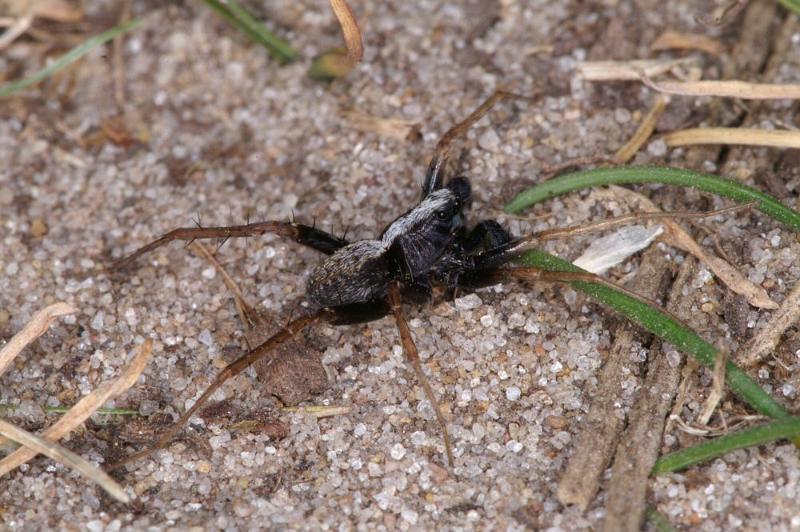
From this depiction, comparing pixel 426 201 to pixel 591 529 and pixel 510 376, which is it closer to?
pixel 510 376

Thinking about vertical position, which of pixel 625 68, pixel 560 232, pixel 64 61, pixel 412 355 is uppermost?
pixel 64 61

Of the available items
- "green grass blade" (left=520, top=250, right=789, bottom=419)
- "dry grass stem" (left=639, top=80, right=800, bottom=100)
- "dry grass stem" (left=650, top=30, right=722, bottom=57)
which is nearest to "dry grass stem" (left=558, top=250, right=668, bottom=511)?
"green grass blade" (left=520, top=250, right=789, bottom=419)

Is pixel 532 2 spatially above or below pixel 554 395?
above

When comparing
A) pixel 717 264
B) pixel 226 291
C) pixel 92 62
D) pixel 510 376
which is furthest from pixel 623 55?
pixel 92 62

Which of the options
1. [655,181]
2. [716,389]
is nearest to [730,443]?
[716,389]

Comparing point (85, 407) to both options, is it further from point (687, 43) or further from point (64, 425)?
point (687, 43)
